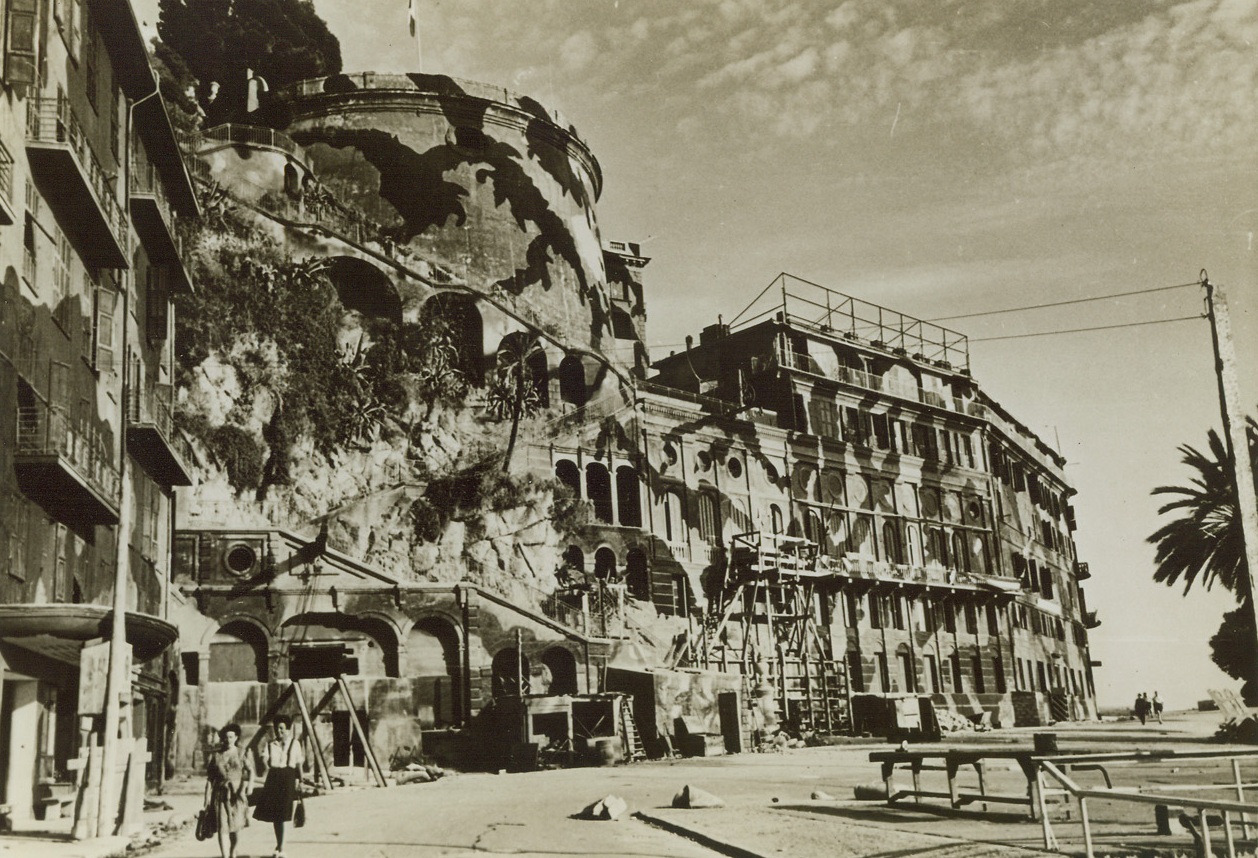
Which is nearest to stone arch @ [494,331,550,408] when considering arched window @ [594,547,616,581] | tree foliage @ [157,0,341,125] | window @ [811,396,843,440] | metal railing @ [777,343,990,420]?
arched window @ [594,547,616,581]

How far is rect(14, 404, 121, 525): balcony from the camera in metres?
17.8

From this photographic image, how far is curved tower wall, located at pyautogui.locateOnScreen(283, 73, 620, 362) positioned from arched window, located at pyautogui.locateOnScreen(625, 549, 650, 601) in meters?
8.25

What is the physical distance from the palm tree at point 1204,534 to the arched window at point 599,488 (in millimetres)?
17849

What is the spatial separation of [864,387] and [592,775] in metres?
32.3

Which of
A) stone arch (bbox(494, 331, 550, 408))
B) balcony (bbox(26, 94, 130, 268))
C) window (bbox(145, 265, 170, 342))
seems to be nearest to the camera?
balcony (bbox(26, 94, 130, 268))

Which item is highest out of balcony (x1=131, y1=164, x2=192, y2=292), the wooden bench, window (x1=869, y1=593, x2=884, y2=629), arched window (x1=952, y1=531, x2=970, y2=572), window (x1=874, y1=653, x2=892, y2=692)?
balcony (x1=131, y1=164, x2=192, y2=292)

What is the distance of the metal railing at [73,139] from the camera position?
18266 mm

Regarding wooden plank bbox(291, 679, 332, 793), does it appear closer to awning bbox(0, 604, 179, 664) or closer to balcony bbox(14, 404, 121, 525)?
balcony bbox(14, 404, 121, 525)

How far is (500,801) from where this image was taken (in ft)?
65.6

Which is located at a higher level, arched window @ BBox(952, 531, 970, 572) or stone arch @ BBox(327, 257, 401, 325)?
stone arch @ BBox(327, 257, 401, 325)

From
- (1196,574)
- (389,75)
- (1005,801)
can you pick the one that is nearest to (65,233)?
(1005,801)

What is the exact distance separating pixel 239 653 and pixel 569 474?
1436cm

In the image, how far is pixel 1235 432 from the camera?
16031 millimetres

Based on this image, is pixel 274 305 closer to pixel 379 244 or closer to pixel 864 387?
pixel 379 244
